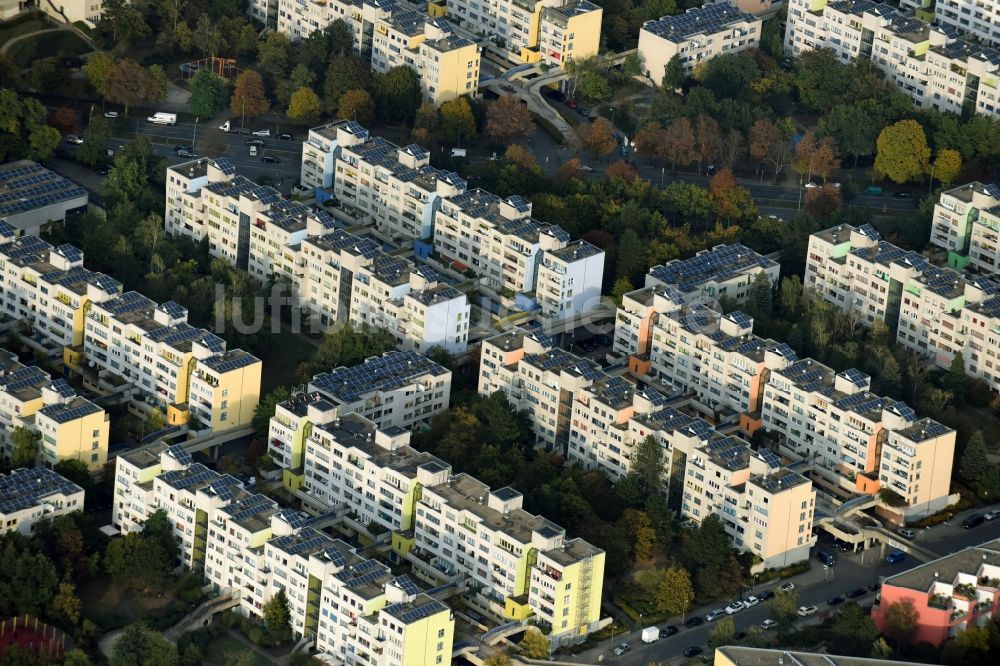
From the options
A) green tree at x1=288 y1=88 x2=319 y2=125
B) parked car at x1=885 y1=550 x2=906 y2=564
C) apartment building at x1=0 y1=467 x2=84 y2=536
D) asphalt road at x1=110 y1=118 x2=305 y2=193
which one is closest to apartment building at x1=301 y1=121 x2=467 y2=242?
asphalt road at x1=110 y1=118 x2=305 y2=193

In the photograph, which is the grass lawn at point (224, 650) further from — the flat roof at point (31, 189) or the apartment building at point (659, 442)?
the flat roof at point (31, 189)

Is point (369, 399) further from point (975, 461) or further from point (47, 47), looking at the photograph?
point (47, 47)

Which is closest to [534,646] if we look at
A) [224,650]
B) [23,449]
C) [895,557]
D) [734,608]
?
[734,608]

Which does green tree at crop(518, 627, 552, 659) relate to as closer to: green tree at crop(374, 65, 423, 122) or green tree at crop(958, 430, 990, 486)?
green tree at crop(958, 430, 990, 486)

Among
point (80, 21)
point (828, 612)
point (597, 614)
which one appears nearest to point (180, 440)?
point (597, 614)

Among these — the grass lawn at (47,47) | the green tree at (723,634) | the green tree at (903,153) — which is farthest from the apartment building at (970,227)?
the grass lawn at (47,47)
